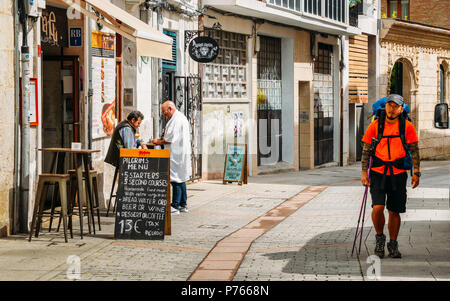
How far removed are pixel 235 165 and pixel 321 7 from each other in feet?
28.9

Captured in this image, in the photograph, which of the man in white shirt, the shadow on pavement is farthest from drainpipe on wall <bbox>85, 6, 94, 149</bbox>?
the shadow on pavement

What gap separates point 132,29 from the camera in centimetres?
1229

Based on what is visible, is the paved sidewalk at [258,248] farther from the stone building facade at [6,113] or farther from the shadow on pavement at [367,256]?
the stone building facade at [6,113]

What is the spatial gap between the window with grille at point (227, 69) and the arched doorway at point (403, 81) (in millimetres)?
14000

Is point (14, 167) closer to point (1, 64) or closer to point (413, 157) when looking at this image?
point (1, 64)

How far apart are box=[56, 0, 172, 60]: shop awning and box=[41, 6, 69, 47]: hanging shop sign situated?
603mm

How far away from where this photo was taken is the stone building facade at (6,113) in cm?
1046

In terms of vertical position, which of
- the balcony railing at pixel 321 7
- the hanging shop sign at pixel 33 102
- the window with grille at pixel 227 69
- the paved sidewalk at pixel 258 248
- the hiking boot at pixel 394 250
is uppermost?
the balcony railing at pixel 321 7

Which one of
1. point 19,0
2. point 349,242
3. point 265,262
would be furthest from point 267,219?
point 19,0

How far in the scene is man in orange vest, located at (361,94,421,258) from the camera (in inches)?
357

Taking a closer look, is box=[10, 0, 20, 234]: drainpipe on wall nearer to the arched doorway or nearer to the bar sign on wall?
the bar sign on wall

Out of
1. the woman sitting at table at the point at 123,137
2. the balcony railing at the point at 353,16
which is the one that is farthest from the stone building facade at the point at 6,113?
the balcony railing at the point at 353,16

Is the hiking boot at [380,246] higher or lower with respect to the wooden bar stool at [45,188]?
lower

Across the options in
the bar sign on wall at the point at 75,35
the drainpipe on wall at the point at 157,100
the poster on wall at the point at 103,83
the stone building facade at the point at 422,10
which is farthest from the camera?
the stone building facade at the point at 422,10
